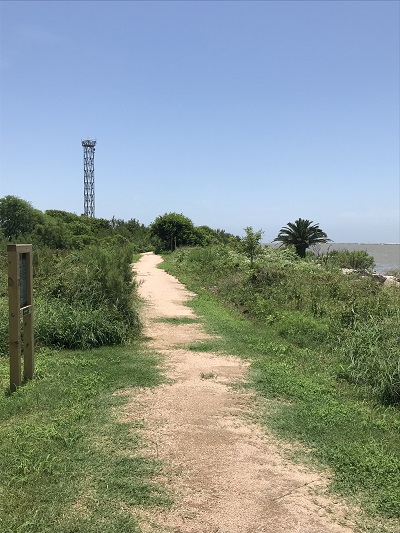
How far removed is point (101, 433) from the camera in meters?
4.37

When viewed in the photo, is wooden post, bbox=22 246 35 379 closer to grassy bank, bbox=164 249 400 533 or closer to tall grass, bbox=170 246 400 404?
grassy bank, bbox=164 249 400 533

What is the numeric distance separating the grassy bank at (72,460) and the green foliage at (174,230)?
3958 cm

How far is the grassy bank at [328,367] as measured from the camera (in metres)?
3.80

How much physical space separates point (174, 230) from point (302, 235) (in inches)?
528

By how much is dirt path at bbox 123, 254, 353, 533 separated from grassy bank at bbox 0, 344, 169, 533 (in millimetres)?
197

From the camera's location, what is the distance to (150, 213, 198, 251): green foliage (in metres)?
45.6

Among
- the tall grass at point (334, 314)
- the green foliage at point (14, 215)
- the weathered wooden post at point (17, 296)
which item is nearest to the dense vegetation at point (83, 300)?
the weathered wooden post at point (17, 296)

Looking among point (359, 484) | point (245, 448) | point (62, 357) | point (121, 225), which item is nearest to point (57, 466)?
point (245, 448)

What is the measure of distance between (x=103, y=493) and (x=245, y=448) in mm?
1365

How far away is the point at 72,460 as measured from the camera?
3.81 metres

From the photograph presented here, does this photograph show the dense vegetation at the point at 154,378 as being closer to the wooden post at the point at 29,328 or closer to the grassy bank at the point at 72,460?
the grassy bank at the point at 72,460

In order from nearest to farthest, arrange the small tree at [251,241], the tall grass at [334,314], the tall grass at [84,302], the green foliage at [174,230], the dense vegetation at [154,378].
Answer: the dense vegetation at [154,378]
the tall grass at [334,314]
the tall grass at [84,302]
the small tree at [251,241]
the green foliage at [174,230]

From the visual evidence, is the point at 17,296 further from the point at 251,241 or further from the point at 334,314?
the point at 251,241

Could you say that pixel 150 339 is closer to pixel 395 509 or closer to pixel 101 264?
pixel 101 264
